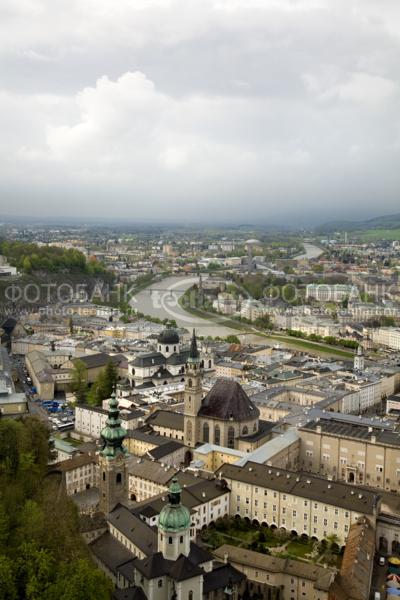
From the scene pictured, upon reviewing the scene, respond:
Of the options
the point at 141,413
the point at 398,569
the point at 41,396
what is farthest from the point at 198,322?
the point at 398,569

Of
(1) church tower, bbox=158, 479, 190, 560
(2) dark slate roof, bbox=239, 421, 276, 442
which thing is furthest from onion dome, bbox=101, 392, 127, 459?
(2) dark slate roof, bbox=239, 421, 276, 442

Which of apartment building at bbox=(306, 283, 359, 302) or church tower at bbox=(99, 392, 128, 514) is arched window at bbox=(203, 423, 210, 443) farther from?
apartment building at bbox=(306, 283, 359, 302)

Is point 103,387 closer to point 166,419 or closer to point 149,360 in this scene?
point 149,360

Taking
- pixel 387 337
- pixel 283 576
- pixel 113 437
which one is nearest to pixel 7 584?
pixel 113 437

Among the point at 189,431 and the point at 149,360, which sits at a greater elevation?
the point at 149,360

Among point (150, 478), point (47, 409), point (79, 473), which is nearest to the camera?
point (150, 478)

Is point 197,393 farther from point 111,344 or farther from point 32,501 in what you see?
point 111,344

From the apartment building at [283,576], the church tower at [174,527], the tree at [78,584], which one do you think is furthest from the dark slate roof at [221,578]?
the tree at [78,584]

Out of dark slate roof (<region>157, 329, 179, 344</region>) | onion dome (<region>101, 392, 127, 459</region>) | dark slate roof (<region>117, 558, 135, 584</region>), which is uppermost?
onion dome (<region>101, 392, 127, 459</region>)
